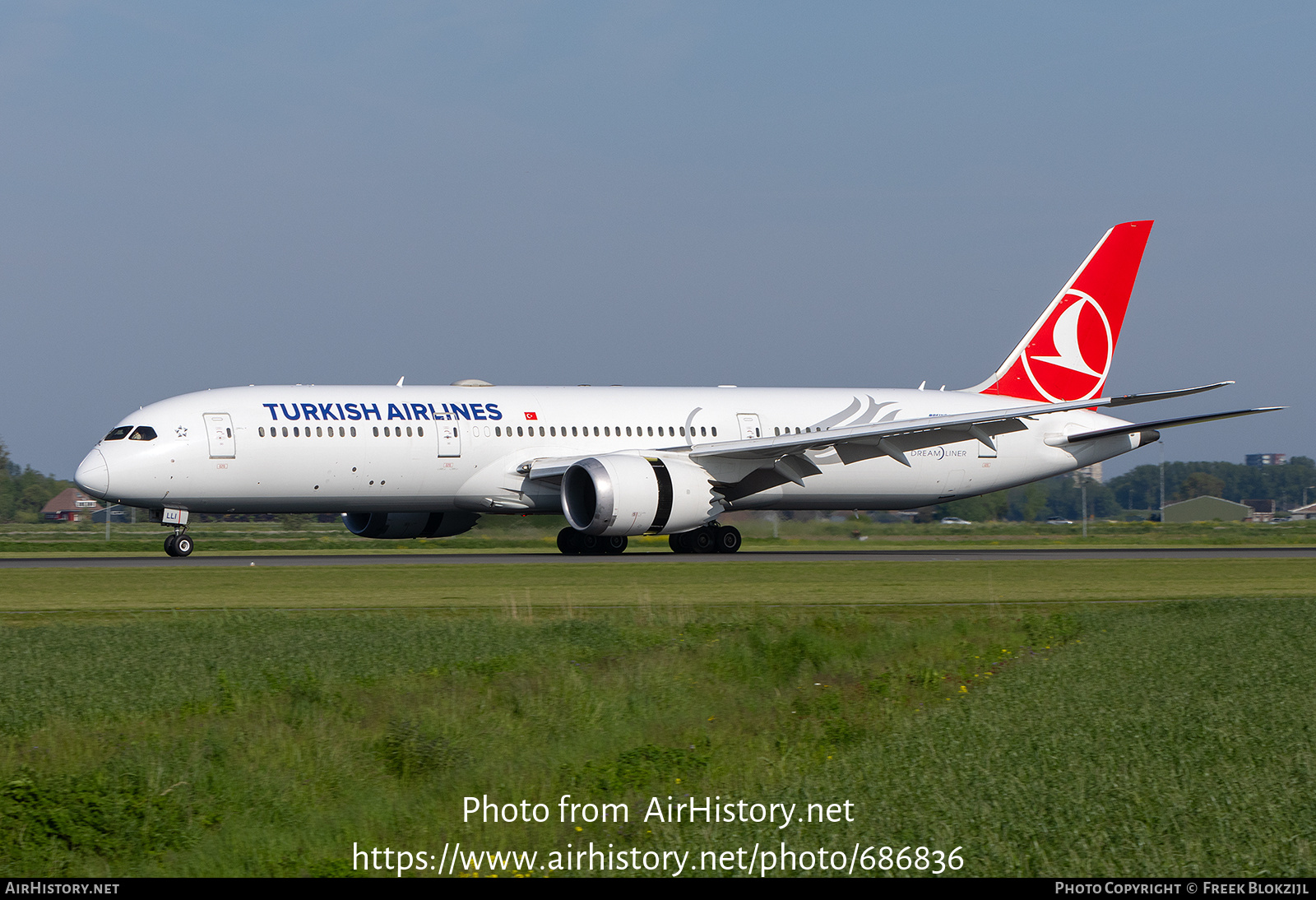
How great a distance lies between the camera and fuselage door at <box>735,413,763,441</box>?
112 ft

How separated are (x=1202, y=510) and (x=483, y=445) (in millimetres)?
76873

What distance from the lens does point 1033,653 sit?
1430 centimetres

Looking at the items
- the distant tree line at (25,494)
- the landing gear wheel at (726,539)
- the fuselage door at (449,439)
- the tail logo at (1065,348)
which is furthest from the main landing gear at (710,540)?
the distant tree line at (25,494)

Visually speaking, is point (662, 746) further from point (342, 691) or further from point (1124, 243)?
point (1124, 243)

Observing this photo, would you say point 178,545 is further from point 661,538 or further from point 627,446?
point 661,538

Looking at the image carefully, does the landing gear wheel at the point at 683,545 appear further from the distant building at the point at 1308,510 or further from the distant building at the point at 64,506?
the distant building at the point at 1308,510

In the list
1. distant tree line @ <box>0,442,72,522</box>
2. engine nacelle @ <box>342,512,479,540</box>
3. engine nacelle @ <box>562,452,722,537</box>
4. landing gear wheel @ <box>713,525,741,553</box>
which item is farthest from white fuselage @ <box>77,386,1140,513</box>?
distant tree line @ <box>0,442,72,522</box>

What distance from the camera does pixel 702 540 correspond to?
3262cm

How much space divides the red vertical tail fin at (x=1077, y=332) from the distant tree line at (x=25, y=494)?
50087mm

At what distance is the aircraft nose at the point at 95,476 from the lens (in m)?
27.8

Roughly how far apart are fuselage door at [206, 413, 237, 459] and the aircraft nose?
208 centimetres

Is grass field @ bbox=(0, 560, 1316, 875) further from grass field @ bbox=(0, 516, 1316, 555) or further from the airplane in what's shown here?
grass field @ bbox=(0, 516, 1316, 555)

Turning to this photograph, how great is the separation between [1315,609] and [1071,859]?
1282 centimetres
